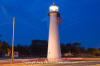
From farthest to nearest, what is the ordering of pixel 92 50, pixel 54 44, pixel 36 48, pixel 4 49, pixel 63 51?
pixel 92 50 → pixel 63 51 → pixel 36 48 → pixel 4 49 → pixel 54 44

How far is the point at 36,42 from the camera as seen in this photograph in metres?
80.8

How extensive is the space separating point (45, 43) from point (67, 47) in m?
12.1

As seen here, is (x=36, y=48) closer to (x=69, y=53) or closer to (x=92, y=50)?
(x=69, y=53)

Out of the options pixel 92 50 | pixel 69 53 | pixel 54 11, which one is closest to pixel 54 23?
pixel 54 11

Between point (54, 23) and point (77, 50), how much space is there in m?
48.4

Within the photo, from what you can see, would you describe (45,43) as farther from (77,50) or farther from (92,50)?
(92,50)

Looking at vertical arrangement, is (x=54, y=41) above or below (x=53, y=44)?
above

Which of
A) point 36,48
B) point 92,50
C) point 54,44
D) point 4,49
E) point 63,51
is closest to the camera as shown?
point 54,44

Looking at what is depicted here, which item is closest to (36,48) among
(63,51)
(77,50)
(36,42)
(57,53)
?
(36,42)

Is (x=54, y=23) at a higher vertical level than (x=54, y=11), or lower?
lower

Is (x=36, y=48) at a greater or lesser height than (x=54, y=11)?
lesser

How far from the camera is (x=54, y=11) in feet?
123

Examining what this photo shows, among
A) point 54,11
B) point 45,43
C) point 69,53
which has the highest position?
point 54,11

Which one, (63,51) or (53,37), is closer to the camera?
(53,37)
